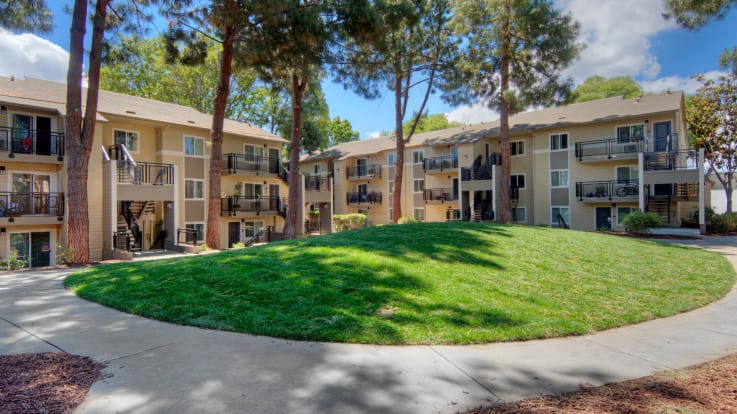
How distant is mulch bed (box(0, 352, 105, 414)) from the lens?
3.03m

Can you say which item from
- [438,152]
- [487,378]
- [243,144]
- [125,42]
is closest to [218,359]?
[487,378]

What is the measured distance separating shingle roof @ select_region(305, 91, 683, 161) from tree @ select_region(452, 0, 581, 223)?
5.74m

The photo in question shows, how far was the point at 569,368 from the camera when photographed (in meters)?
4.07

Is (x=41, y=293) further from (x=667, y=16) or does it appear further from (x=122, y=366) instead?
(x=667, y=16)

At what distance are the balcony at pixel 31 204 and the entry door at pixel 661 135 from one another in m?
30.9

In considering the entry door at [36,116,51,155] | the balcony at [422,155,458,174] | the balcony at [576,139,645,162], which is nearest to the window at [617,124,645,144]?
the balcony at [576,139,645,162]

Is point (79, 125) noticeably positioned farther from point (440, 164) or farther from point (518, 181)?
point (518, 181)

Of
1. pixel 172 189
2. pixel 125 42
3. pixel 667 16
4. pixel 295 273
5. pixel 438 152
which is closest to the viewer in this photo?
pixel 295 273

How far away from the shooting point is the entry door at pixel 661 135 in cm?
2295

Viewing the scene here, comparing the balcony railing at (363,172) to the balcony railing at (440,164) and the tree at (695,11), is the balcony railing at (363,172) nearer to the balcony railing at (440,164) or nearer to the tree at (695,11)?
the balcony railing at (440,164)

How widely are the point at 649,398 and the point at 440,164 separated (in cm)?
2905

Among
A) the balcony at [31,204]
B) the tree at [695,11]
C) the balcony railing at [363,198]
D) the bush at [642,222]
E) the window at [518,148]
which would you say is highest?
the window at [518,148]

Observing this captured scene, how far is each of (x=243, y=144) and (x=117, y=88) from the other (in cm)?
1610

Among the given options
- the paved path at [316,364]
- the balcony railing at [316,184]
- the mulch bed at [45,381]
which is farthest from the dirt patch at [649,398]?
the balcony railing at [316,184]
